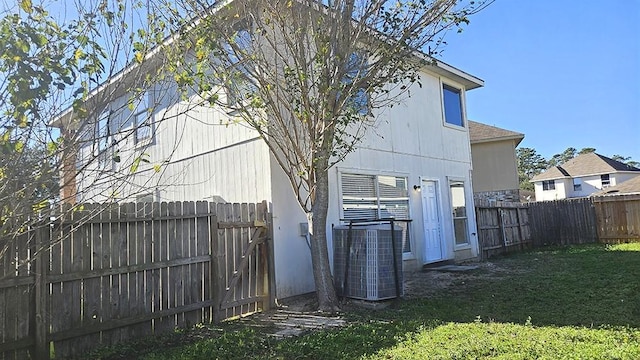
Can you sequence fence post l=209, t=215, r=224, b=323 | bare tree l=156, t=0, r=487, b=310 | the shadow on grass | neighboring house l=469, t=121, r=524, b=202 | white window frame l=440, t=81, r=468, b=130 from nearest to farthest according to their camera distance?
the shadow on grass → fence post l=209, t=215, r=224, b=323 → bare tree l=156, t=0, r=487, b=310 → white window frame l=440, t=81, r=468, b=130 → neighboring house l=469, t=121, r=524, b=202

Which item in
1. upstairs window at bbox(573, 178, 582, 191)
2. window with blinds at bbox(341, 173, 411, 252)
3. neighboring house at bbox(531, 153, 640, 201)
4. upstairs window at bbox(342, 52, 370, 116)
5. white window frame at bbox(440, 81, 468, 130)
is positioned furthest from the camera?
upstairs window at bbox(573, 178, 582, 191)

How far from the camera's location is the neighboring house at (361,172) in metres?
7.88

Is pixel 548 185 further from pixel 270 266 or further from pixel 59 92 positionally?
pixel 59 92

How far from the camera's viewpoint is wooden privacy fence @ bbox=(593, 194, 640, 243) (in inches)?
605

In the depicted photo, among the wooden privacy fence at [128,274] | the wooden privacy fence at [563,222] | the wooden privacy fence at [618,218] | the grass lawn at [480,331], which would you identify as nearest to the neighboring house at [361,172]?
the wooden privacy fence at [128,274]

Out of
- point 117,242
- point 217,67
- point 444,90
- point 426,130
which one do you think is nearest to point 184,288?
point 117,242

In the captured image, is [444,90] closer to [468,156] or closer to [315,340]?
[468,156]

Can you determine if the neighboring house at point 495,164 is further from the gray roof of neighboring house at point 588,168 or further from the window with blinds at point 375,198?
the gray roof of neighboring house at point 588,168

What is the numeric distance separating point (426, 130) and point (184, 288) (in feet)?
25.5

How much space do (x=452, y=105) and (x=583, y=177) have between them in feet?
100

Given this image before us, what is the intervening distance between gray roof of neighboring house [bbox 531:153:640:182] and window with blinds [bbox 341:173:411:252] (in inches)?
1277

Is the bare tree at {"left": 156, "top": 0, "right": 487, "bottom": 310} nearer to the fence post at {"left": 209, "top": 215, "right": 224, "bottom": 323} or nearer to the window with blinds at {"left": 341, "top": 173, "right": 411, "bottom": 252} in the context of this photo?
the fence post at {"left": 209, "top": 215, "right": 224, "bottom": 323}

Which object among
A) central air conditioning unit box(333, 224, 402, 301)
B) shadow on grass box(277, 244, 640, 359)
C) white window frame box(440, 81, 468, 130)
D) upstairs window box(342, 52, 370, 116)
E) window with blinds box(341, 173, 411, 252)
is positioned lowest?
shadow on grass box(277, 244, 640, 359)

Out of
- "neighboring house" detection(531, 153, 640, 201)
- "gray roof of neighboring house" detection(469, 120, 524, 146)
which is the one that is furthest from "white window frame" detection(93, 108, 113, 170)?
"neighboring house" detection(531, 153, 640, 201)
